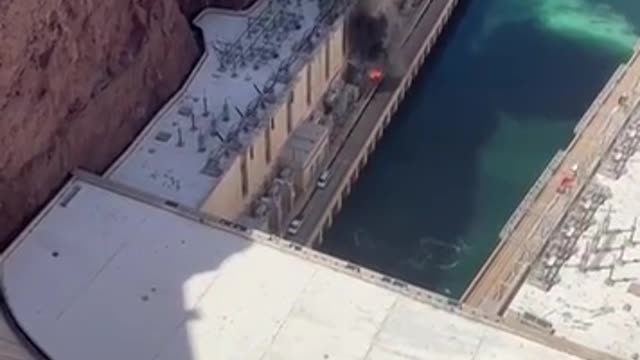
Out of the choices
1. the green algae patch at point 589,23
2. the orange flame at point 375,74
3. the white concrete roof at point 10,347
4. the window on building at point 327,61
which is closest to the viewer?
the white concrete roof at point 10,347

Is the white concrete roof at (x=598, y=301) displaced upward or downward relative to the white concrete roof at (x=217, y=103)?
downward

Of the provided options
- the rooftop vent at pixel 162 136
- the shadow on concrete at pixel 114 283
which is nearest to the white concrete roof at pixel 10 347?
the shadow on concrete at pixel 114 283

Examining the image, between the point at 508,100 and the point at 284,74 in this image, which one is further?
the point at 508,100

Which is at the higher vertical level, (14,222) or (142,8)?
(142,8)

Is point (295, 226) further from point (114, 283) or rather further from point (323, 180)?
point (114, 283)

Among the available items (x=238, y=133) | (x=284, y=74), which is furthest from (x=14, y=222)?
(x=284, y=74)

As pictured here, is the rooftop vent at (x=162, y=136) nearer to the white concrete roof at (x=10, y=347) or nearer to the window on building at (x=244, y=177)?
the window on building at (x=244, y=177)

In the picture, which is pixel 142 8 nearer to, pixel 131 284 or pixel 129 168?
pixel 129 168

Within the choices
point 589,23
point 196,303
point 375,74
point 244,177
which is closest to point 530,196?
point 375,74
